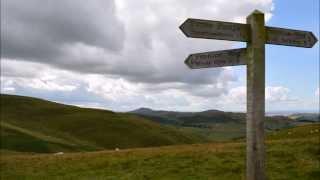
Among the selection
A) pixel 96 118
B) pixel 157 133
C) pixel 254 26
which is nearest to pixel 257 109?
pixel 254 26

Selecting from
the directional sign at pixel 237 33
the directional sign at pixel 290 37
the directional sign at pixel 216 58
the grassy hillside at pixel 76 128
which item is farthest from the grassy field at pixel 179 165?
the grassy hillside at pixel 76 128

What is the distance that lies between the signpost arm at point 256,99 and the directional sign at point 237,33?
0.21 metres

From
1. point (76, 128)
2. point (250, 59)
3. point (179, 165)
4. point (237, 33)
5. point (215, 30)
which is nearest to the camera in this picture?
point (215, 30)

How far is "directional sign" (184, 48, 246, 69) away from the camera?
12.9 m

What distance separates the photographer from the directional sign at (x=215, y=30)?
12156mm

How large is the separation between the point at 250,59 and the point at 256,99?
93cm

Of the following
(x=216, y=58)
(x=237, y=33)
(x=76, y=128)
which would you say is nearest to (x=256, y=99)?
(x=216, y=58)

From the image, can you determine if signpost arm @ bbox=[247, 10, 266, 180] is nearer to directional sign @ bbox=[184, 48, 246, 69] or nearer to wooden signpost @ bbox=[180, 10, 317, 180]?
wooden signpost @ bbox=[180, 10, 317, 180]

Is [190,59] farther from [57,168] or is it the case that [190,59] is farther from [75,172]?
[57,168]

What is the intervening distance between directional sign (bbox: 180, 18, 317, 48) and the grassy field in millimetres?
14482

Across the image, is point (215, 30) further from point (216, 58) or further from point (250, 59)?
point (250, 59)

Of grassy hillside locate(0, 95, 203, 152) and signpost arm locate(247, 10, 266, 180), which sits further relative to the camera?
grassy hillside locate(0, 95, 203, 152)

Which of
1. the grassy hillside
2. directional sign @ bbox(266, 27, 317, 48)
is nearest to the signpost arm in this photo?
directional sign @ bbox(266, 27, 317, 48)

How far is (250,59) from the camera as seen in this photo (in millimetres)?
12648
